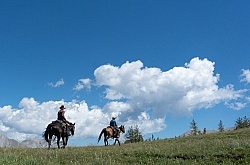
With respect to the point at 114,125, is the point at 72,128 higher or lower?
lower

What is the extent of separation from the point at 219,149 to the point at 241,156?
2319 mm

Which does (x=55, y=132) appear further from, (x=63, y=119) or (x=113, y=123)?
(x=113, y=123)

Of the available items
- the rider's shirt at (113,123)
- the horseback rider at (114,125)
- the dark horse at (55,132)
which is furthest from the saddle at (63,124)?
the rider's shirt at (113,123)

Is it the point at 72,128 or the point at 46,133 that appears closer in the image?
the point at 46,133

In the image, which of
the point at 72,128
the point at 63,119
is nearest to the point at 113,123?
the point at 72,128

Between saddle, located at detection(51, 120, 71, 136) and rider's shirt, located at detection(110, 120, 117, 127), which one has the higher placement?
rider's shirt, located at detection(110, 120, 117, 127)

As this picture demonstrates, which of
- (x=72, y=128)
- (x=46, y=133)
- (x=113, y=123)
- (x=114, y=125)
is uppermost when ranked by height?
(x=113, y=123)

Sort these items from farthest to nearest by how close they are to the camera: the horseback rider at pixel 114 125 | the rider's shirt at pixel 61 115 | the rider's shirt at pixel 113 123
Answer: the rider's shirt at pixel 113 123
the horseback rider at pixel 114 125
the rider's shirt at pixel 61 115

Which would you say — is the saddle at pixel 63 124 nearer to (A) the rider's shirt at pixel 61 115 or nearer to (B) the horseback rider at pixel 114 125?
(A) the rider's shirt at pixel 61 115

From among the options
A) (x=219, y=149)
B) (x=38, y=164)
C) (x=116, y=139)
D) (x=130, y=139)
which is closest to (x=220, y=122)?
(x=130, y=139)

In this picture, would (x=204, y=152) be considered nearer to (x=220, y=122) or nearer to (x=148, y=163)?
(x=148, y=163)

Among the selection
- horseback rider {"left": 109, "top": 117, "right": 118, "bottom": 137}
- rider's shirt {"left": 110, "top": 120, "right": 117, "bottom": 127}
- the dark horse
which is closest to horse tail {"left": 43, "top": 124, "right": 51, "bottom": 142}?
the dark horse

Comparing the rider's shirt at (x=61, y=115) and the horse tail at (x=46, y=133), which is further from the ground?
the rider's shirt at (x=61, y=115)

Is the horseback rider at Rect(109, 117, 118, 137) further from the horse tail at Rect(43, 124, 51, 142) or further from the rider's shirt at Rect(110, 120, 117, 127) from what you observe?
the horse tail at Rect(43, 124, 51, 142)
